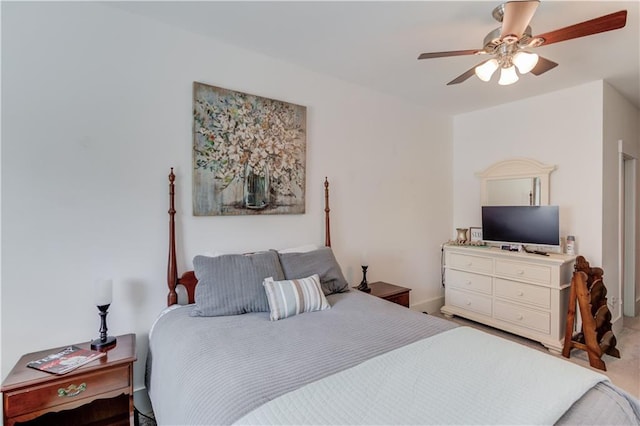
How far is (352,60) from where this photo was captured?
8.86 feet

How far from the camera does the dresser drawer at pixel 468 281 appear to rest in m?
3.48

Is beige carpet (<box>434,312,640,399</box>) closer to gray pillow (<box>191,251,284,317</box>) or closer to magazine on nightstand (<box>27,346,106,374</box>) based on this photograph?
gray pillow (<box>191,251,284,317</box>)

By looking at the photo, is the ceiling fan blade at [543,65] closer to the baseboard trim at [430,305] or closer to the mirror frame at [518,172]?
the mirror frame at [518,172]

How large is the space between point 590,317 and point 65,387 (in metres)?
3.67

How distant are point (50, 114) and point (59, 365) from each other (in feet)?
4.49

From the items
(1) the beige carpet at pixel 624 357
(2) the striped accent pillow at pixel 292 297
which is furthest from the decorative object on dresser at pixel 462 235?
(2) the striped accent pillow at pixel 292 297

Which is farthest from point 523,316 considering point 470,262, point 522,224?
point 522,224

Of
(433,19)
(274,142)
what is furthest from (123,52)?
(433,19)

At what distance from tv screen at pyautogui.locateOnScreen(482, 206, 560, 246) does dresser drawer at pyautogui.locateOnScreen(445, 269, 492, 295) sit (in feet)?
1.48

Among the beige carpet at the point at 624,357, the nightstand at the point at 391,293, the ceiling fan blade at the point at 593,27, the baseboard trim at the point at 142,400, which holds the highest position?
the ceiling fan blade at the point at 593,27

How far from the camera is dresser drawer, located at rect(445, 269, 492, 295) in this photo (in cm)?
348

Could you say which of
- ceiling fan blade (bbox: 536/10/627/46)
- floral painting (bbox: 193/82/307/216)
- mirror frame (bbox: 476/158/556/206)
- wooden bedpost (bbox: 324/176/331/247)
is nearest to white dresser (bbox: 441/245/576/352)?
mirror frame (bbox: 476/158/556/206)

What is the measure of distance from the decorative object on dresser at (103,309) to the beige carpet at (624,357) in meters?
3.50

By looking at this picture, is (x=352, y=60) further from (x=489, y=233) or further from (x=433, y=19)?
(x=489, y=233)
